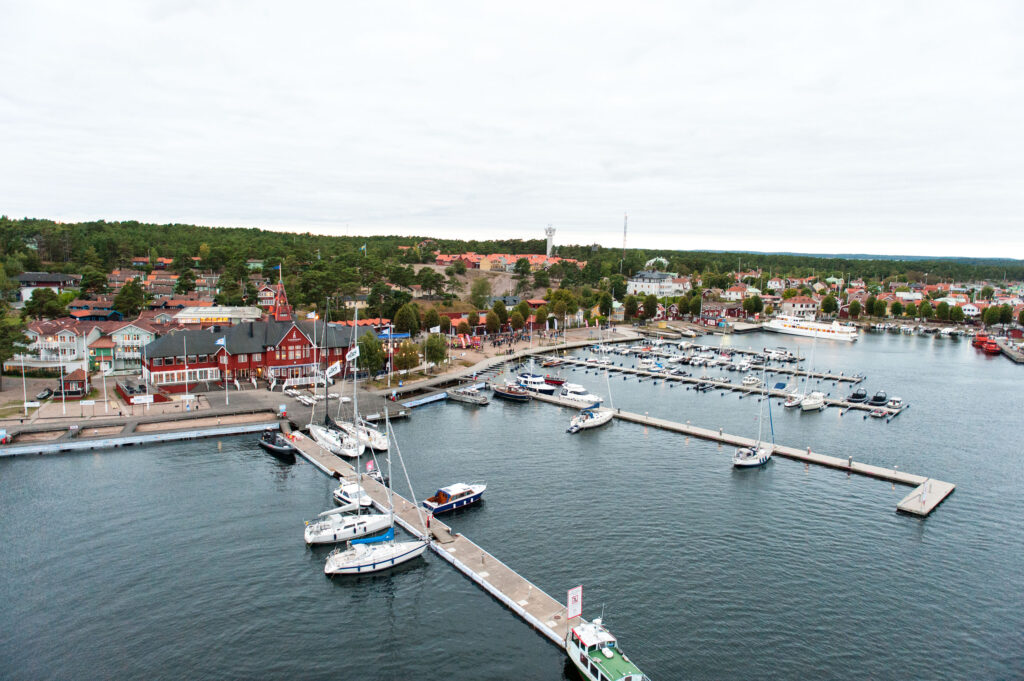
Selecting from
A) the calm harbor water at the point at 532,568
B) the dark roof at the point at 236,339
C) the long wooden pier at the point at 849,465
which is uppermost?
the dark roof at the point at 236,339

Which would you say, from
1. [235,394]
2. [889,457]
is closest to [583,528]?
[889,457]

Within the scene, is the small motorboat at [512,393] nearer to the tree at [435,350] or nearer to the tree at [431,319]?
the tree at [435,350]

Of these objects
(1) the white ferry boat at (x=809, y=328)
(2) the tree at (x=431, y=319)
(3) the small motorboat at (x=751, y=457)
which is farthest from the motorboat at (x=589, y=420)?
(1) the white ferry boat at (x=809, y=328)

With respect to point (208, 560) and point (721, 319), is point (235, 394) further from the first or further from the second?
point (721, 319)

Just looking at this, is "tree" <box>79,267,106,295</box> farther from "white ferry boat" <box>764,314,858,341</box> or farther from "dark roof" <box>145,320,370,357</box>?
"white ferry boat" <box>764,314,858,341</box>

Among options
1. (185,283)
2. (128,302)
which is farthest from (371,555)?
(185,283)

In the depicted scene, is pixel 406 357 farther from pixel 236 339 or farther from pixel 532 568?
pixel 532 568
